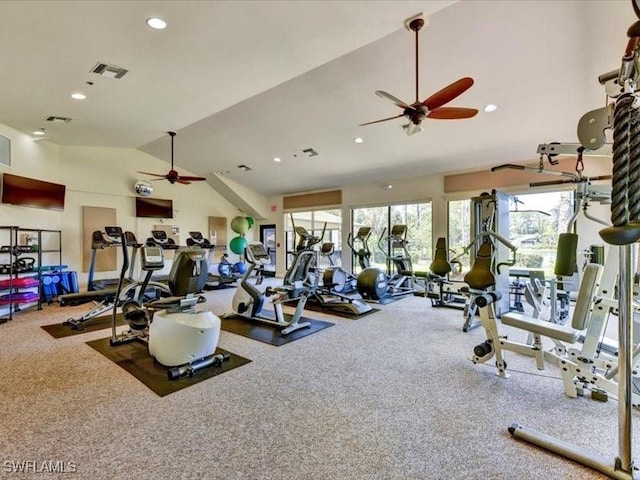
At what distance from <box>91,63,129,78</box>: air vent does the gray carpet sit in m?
3.14

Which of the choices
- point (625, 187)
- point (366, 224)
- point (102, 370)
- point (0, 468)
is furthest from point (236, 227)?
point (625, 187)

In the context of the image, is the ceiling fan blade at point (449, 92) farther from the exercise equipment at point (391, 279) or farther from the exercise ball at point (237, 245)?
the exercise ball at point (237, 245)

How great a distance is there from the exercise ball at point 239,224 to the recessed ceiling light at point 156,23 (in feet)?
26.2

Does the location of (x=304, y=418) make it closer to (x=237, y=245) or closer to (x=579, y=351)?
(x=579, y=351)

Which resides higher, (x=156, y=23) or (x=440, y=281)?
(x=156, y=23)

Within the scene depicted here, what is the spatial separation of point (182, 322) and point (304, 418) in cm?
153

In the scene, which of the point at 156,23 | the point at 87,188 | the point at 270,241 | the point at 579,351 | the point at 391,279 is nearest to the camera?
the point at 579,351

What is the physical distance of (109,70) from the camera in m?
3.48

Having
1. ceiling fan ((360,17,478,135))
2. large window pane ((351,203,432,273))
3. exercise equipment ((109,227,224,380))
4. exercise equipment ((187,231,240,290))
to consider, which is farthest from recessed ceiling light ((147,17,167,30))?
large window pane ((351,203,432,273))

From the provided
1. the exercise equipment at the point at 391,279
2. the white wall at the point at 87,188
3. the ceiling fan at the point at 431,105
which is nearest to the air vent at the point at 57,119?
the white wall at the point at 87,188

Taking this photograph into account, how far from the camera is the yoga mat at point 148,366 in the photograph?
282 cm

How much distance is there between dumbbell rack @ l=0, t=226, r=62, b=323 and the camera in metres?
5.14

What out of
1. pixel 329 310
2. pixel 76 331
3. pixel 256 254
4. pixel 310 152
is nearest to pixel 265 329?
pixel 256 254

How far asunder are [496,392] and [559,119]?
450cm
